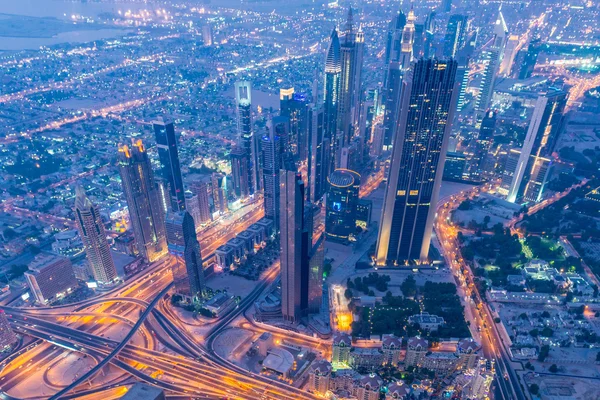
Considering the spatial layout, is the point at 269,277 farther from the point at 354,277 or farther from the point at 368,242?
the point at 368,242

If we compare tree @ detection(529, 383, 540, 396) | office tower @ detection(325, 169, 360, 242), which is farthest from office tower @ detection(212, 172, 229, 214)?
tree @ detection(529, 383, 540, 396)

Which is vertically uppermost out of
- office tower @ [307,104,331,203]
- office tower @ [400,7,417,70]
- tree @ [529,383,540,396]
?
office tower @ [400,7,417,70]

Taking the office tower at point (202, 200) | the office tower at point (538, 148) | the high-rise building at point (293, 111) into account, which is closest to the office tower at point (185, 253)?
the office tower at point (202, 200)

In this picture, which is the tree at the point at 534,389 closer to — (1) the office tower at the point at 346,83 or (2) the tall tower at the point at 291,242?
(2) the tall tower at the point at 291,242

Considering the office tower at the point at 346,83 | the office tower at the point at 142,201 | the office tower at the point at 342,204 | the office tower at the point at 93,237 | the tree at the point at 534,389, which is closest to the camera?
the tree at the point at 534,389

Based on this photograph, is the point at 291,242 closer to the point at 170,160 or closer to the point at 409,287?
the point at 409,287

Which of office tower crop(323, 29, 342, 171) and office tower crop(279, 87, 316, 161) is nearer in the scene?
office tower crop(323, 29, 342, 171)

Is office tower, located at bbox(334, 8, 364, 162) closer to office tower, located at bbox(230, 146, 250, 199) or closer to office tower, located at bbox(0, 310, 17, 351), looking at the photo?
office tower, located at bbox(230, 146, 250, 199)
